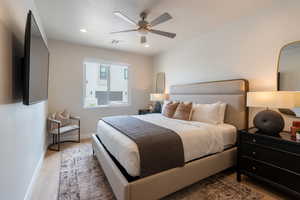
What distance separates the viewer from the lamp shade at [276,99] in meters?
1.72

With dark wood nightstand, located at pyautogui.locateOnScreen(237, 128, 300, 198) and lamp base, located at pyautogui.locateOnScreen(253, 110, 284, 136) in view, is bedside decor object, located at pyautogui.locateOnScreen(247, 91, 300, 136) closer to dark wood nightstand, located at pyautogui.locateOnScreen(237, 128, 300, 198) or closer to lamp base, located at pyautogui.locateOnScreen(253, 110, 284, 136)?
lamp base, located at pyautogui.locateOnScreen(253, 110, 284, 136)

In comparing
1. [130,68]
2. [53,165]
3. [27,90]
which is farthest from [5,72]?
[130,68]

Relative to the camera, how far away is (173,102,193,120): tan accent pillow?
2.95m

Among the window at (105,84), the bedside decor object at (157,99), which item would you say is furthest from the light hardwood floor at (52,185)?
the bedside decor object at (157,99)

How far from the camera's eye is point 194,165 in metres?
1.91

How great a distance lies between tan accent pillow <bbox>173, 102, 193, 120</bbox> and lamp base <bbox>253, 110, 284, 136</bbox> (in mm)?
1193

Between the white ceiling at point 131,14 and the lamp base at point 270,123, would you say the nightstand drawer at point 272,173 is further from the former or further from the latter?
the white ceiling at point 131,14

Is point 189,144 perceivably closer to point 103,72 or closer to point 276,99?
point 276,99

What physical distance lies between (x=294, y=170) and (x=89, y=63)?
16.4ft

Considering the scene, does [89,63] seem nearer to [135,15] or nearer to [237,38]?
[135,15]

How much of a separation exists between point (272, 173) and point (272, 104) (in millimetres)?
896

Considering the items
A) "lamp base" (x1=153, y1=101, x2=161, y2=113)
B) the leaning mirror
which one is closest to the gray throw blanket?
the leaning mirror

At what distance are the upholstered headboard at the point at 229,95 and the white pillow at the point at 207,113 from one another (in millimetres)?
238

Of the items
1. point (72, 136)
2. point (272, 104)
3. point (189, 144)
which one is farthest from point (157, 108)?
point (272, 104)
